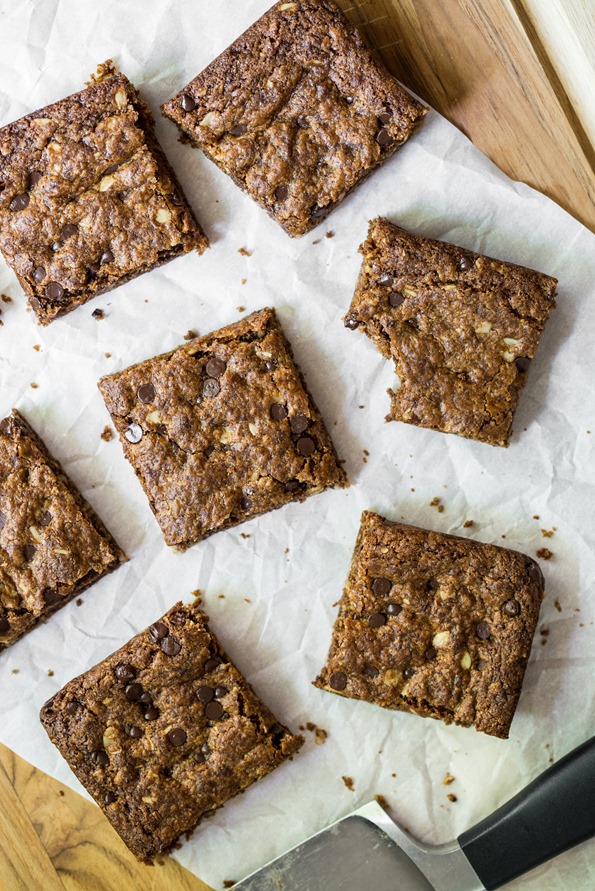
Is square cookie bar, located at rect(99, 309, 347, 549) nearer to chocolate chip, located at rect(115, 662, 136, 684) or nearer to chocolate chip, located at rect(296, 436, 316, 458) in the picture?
chocolate chip, located at rect(296, 436, 316, 458)

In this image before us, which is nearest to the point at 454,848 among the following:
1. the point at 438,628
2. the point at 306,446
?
the point at 438,628

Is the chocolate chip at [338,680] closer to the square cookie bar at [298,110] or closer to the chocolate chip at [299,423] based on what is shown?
the chocolate chip at [299,423]

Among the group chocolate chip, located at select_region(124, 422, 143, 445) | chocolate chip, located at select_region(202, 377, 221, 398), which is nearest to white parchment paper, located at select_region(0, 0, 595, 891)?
chocolate chip, located at select_region(124, 422, 143, 445)

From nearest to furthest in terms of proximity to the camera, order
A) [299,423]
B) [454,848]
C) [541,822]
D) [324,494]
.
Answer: [541,822]
[454,848]
[299,423]
[324,494]

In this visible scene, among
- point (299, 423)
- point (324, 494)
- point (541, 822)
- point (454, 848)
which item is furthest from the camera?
point (324, 494)

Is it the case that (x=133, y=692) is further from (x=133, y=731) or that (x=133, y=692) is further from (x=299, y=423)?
(x=299, y=423)

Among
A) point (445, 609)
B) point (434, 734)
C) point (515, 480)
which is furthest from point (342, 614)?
point (515, 480)

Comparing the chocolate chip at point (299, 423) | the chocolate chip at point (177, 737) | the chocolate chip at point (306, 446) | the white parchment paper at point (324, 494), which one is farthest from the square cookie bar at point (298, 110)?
the chocolate chip at point (177, 737)
